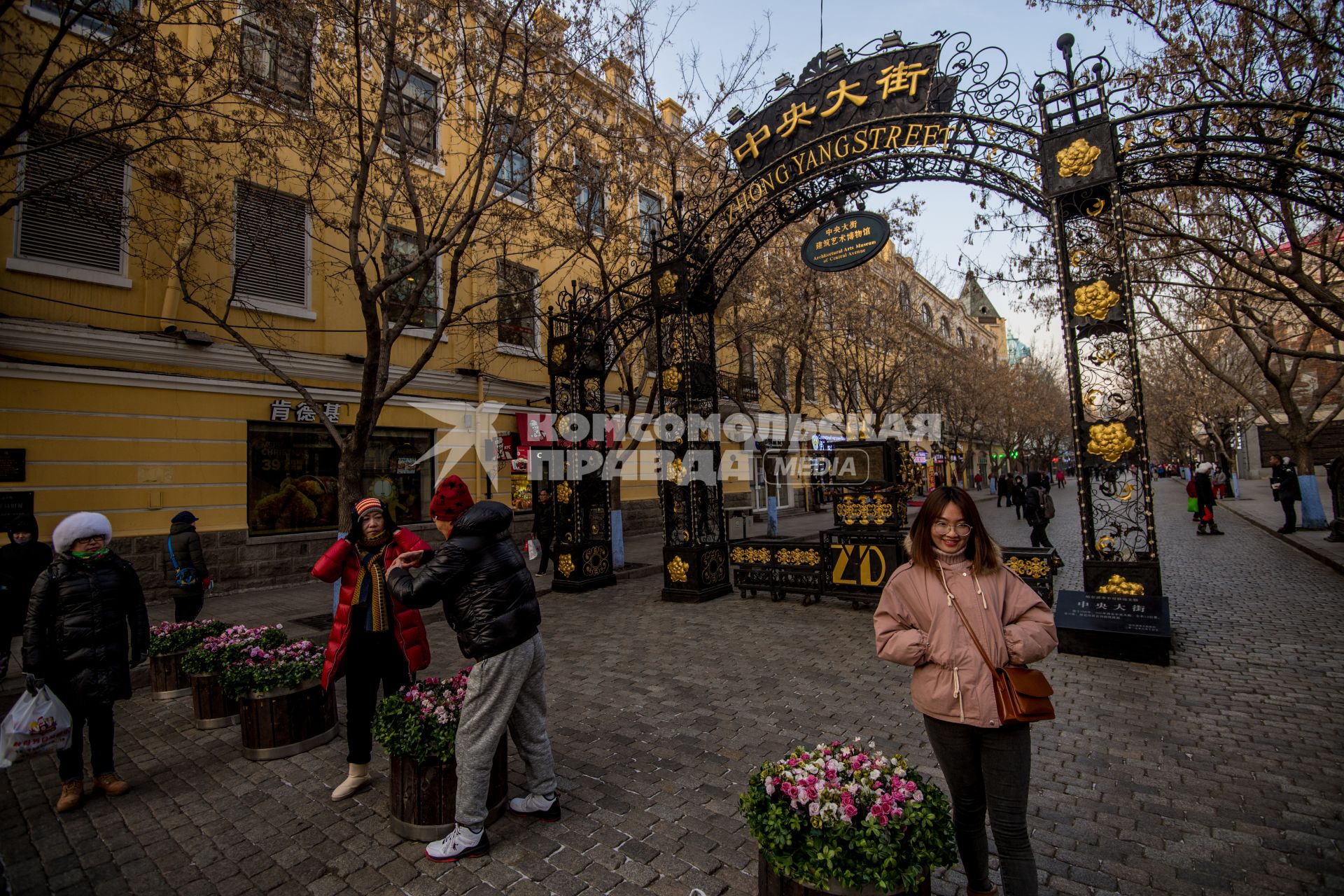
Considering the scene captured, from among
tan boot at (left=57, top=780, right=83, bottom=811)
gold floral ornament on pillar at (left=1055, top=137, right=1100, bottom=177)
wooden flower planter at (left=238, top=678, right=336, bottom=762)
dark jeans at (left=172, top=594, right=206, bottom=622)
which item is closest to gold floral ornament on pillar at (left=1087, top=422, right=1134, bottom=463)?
gold floral ornament on pillar at (left=1055, top=137, right=1100, bottom=177)

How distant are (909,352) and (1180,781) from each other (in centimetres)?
2044

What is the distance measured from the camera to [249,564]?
456 inches

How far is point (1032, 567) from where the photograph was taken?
7402 mm

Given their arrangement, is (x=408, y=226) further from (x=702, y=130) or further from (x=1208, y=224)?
(x=1208, y=224)

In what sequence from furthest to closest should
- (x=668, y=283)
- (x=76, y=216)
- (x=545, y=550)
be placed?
(x=545, y=550) → (x=668, y=283) → (x=76, y=216)

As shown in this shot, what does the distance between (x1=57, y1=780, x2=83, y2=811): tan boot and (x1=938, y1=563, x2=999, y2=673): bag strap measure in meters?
5.45

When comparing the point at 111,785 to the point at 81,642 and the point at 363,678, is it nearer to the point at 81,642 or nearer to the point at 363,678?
the point at 81,642

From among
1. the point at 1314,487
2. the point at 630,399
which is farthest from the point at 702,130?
the point at 1314,487

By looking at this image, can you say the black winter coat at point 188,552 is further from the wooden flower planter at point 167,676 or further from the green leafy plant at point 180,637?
the wooden flower planter at point 167,676

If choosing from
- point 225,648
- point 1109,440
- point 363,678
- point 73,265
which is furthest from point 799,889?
point 73,265

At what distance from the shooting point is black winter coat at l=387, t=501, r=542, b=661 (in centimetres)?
320

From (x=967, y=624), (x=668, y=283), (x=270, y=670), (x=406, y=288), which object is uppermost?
(x=406, y=288)

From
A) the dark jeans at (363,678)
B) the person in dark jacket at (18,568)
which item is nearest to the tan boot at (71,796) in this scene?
the dark jeans at (363,678)

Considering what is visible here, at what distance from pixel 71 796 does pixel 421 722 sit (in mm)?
2594
